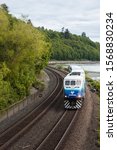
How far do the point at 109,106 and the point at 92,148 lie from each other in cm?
1164

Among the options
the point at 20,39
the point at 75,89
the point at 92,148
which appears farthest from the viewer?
the point at 20,39

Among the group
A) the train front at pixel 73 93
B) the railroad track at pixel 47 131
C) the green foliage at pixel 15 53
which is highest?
the green foliage at pixel 15 53

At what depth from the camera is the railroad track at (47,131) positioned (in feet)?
94.2

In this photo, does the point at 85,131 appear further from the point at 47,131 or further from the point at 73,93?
the point at 73,93

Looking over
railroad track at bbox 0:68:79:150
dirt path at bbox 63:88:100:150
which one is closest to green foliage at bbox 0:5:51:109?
railroad track at bbox 0:68:79:150

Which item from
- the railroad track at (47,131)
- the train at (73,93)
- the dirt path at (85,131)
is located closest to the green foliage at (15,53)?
the railroad track at (47,131)

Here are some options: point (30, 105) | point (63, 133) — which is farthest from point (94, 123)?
point (30, 105)

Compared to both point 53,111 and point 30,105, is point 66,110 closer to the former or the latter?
point 53,111

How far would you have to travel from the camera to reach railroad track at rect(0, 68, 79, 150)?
94.2 feet

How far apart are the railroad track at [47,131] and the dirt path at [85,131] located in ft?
2.10

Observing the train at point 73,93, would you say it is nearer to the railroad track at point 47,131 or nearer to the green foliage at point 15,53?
the railroad track at point 47,131

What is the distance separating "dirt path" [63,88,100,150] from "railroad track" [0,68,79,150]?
64 cm

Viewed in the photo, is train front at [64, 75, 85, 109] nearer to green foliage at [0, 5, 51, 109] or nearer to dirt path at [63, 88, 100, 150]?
dirt path at [63, 88, 100, 150]

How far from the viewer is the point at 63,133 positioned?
32125 millimetres
